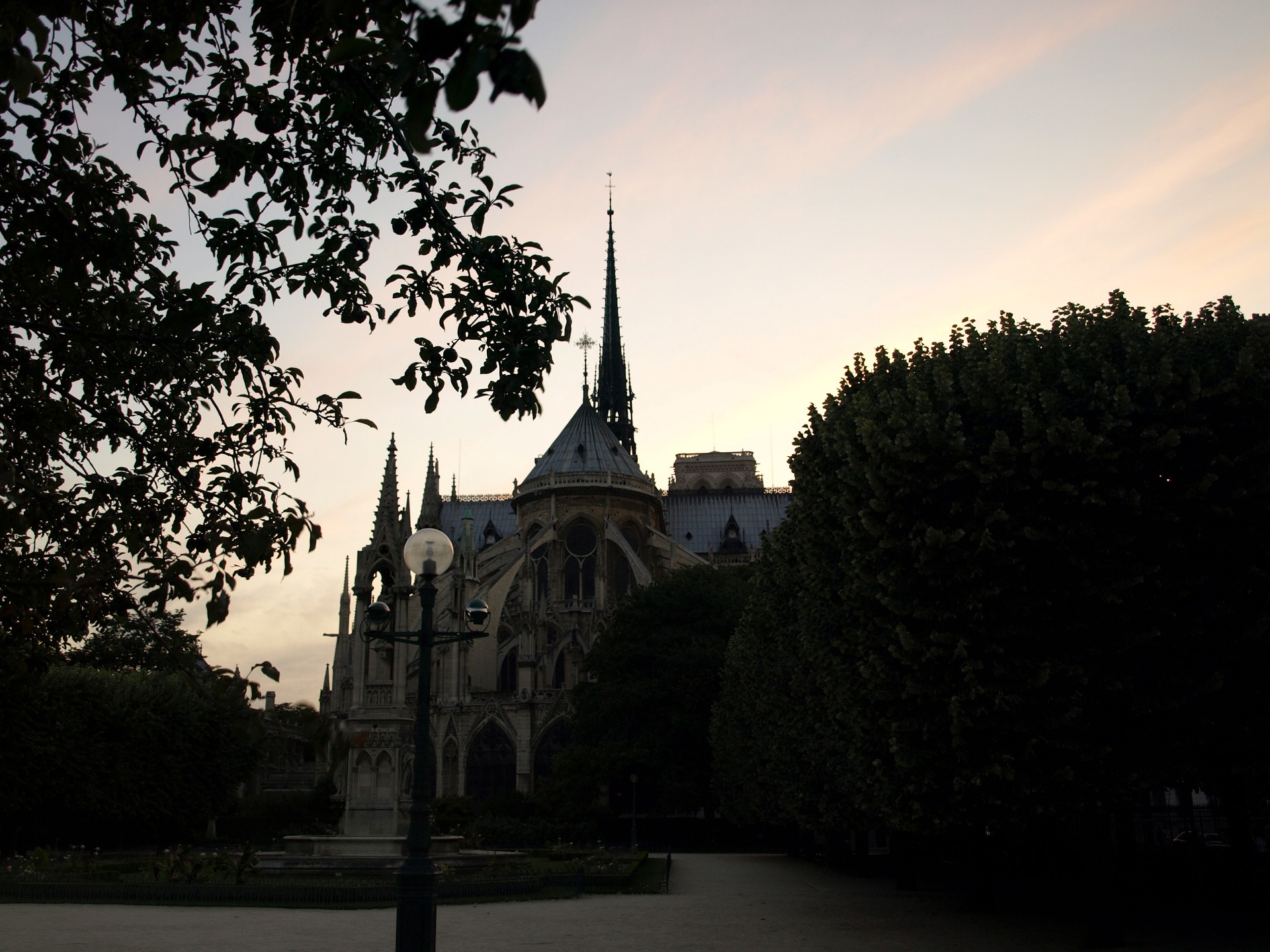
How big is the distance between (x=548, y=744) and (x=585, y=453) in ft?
78.3

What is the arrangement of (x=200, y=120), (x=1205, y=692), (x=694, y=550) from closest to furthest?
(x=200, y=120), (x=1205, y=692), (x=694, y=550)

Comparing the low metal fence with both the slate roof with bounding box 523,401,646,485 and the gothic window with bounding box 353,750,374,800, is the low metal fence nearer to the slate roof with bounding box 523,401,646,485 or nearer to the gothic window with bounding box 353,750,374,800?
the gothic window with bounding box 353,750,374,800

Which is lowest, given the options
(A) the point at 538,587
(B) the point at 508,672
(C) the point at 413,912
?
(C) the point at 413,912

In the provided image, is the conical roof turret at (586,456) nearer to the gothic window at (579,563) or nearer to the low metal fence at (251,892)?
the gothic window at (579,563)

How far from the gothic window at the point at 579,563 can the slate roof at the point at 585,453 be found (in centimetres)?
430

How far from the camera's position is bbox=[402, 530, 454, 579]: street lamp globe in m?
11.9

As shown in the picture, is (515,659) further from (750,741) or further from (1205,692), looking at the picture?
(1205,692)

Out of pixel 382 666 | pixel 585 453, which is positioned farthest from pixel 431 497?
pixel 382 666

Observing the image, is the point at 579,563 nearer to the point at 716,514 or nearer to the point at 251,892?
the point at 716,514

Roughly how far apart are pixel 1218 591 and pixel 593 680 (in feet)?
142

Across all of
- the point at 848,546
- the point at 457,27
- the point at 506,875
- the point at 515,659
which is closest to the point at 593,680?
the point at 515,659

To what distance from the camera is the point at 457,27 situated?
3768 millimetres

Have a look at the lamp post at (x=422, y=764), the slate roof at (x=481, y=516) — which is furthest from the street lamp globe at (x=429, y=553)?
the slate roof at (x=481, y=516)

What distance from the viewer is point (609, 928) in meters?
18.7
